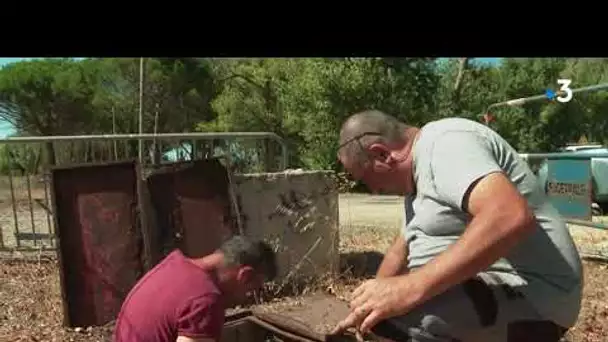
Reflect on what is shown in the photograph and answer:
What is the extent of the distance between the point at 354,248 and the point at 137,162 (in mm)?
4056

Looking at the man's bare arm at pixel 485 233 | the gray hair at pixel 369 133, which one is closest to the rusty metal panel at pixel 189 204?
the gray hair at pixel 369 133

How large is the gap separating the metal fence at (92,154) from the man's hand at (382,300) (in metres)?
5.79

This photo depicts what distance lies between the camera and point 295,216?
7.47 meters

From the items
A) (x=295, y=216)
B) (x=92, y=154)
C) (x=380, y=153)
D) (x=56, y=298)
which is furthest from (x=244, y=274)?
(x=92, y=154)

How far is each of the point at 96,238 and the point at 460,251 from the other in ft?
16.0

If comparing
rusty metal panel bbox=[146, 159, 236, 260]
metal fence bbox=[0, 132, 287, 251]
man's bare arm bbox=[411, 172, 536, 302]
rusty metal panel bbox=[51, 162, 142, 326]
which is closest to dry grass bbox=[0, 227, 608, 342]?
rusty metal panel bbox=[51, 162, 142, 326]

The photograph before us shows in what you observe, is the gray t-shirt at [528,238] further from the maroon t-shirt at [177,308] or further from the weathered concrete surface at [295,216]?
the weathered concrete surface at [295,216]

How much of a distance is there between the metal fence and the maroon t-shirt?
5.02 meters

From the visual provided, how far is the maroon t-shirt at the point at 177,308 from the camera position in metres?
2.84

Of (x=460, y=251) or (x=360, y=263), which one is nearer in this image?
(x=460, y=251)

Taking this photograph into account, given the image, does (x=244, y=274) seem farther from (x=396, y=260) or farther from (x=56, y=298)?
(x=56, y=298)

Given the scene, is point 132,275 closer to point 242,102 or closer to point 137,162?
point 137,162

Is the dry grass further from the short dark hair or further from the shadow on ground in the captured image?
the short dark hair
